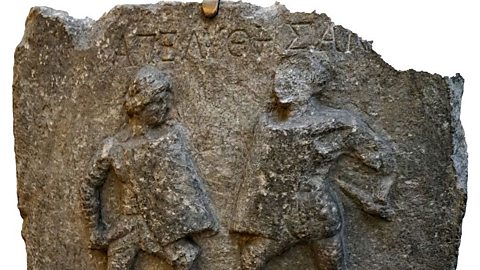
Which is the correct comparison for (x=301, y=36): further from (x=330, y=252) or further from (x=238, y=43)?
(x=330, y=252)

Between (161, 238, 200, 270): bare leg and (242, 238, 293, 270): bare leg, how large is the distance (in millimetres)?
181

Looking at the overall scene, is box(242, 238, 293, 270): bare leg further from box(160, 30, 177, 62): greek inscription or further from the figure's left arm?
box(160, 30, 177, 62): greek inscription

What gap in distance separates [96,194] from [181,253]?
37cm

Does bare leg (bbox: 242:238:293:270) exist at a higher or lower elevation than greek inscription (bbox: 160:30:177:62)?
lower

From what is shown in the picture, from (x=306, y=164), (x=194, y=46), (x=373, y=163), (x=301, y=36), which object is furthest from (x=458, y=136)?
(x=194, y=46)

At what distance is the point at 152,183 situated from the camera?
3.09 meters

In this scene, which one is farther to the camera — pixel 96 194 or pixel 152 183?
pixel 96 194

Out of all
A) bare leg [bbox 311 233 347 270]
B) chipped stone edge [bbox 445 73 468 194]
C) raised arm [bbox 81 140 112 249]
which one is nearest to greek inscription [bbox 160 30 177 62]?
raised arm [bbox 81 140 112 249]

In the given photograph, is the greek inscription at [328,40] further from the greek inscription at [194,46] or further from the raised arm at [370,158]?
the greek inscription at [194,46]

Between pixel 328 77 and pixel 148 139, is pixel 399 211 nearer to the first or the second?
pixel 328 77

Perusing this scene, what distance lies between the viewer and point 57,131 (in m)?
3.29

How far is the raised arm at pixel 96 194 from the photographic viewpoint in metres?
3.16

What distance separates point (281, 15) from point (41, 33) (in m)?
0.88

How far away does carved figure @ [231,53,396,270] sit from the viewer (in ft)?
9.83
